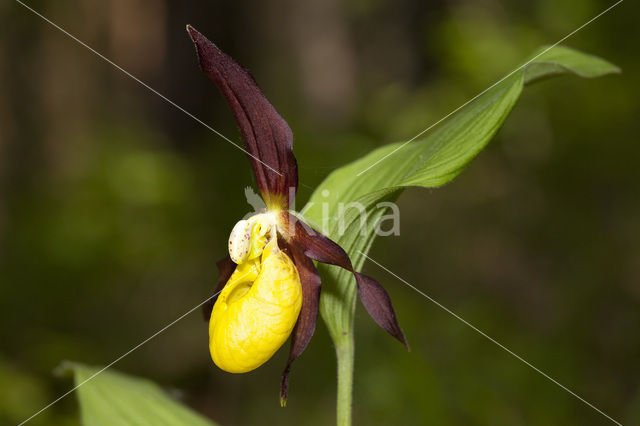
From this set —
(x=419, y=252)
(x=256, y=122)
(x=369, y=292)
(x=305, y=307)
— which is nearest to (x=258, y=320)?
(x=305, y=307)

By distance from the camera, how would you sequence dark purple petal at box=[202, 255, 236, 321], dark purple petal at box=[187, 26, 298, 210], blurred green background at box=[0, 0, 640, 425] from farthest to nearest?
blurred green background at box=[0, 0, 640, 425] → dark purple petal at box=[202, 255, 236, 321] → dark purple petal at box=[187, 26, 298, 210]

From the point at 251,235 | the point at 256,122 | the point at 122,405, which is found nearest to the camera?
the point at 256,122

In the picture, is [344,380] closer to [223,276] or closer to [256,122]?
[223,276]

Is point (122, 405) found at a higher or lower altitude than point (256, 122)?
lower

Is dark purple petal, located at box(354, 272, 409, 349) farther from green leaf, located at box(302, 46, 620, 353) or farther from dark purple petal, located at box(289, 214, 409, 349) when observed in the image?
green leaf, located at box(302, 46, 620, 353)

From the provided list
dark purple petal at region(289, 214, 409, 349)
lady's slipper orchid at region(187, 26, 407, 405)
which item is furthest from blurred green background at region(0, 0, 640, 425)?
dark purple petal at region(289, 214, 409, 349)

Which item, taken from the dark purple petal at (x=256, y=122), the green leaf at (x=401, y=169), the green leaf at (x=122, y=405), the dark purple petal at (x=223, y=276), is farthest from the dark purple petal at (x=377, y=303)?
the green leaf at (x=122, y=405)
